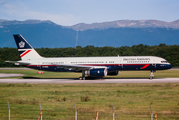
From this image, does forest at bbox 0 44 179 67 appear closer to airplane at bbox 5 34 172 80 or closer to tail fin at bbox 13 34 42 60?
airplane at bbox 5 34 172 80

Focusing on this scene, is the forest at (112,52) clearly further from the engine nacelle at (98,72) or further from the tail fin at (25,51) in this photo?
the engine nacelle at (98,72)

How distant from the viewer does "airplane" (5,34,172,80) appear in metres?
39.2

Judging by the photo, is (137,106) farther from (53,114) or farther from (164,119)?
(53,114)

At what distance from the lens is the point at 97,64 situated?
40656mm

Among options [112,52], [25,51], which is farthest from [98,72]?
[112,52]

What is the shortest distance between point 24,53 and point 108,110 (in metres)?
32.0

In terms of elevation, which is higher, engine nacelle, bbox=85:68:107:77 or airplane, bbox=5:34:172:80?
A: airplane, bbox=5:34:172:80

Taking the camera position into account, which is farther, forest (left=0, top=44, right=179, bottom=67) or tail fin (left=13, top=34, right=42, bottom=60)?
forest (left=0, top=44, right=179, bottom=67)

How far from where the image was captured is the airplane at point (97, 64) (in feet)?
129

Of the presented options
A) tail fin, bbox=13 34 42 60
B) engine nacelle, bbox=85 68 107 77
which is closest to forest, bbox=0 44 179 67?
tail fin, bbox=13 34 42 60

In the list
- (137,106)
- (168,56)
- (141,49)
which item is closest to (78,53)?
(141,49)

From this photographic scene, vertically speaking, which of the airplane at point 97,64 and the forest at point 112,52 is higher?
the forest at point 112,52

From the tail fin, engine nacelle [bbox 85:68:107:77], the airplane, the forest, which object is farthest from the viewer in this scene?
the forest

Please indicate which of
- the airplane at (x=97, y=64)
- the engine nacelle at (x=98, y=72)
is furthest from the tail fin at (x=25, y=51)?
the engine nacelle at (x=98, y=72)
